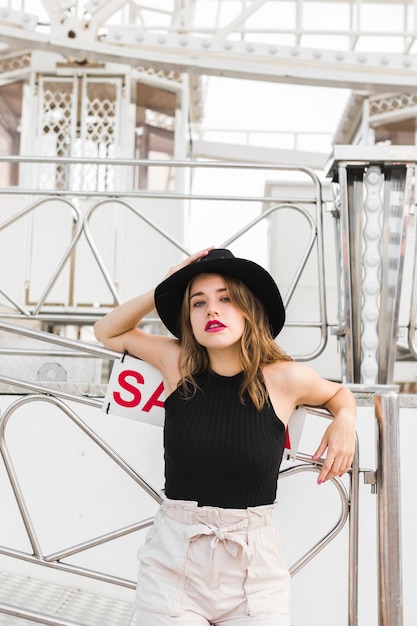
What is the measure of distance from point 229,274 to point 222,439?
1.35 feet

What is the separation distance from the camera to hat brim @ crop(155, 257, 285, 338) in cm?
165

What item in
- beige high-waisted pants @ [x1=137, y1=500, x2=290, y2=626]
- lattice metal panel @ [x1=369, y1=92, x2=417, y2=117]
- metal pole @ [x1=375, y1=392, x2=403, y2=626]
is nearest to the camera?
beige high-waisted pants @ [x1=137, y1=500, x2=290, y2=626]

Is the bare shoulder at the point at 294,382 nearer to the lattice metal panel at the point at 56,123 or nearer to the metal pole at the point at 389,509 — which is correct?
the metal pole at the point at 389,509

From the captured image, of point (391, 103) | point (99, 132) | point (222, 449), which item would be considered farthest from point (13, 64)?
point (222, 449)

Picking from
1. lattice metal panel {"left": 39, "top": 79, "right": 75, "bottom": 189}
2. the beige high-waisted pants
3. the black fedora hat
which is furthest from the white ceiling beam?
the beige high-waisted pants

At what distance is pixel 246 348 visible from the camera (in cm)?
167

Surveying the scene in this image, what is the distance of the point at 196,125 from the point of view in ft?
28.1

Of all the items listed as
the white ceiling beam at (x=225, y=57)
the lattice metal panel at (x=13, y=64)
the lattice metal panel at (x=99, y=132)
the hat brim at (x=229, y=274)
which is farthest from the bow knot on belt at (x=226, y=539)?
the lattice metal panel at (x=13, y=64)

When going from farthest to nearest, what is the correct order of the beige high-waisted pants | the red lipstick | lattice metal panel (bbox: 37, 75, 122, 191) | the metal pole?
lattice metal panel (bbox: 37, 75, 122, 191) < the metal pole < the red lipstick < the beige high-waisted pants

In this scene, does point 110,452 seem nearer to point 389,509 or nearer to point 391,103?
point 389,509

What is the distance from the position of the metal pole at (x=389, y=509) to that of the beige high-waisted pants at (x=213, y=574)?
35 centimetres

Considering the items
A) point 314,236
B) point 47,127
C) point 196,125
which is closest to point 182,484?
point 314,236

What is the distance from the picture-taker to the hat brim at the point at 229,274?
5.41 feet

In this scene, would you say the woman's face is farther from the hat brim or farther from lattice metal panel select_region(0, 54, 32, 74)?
lattice metal panel select_region(0, 54, 32, 74)
